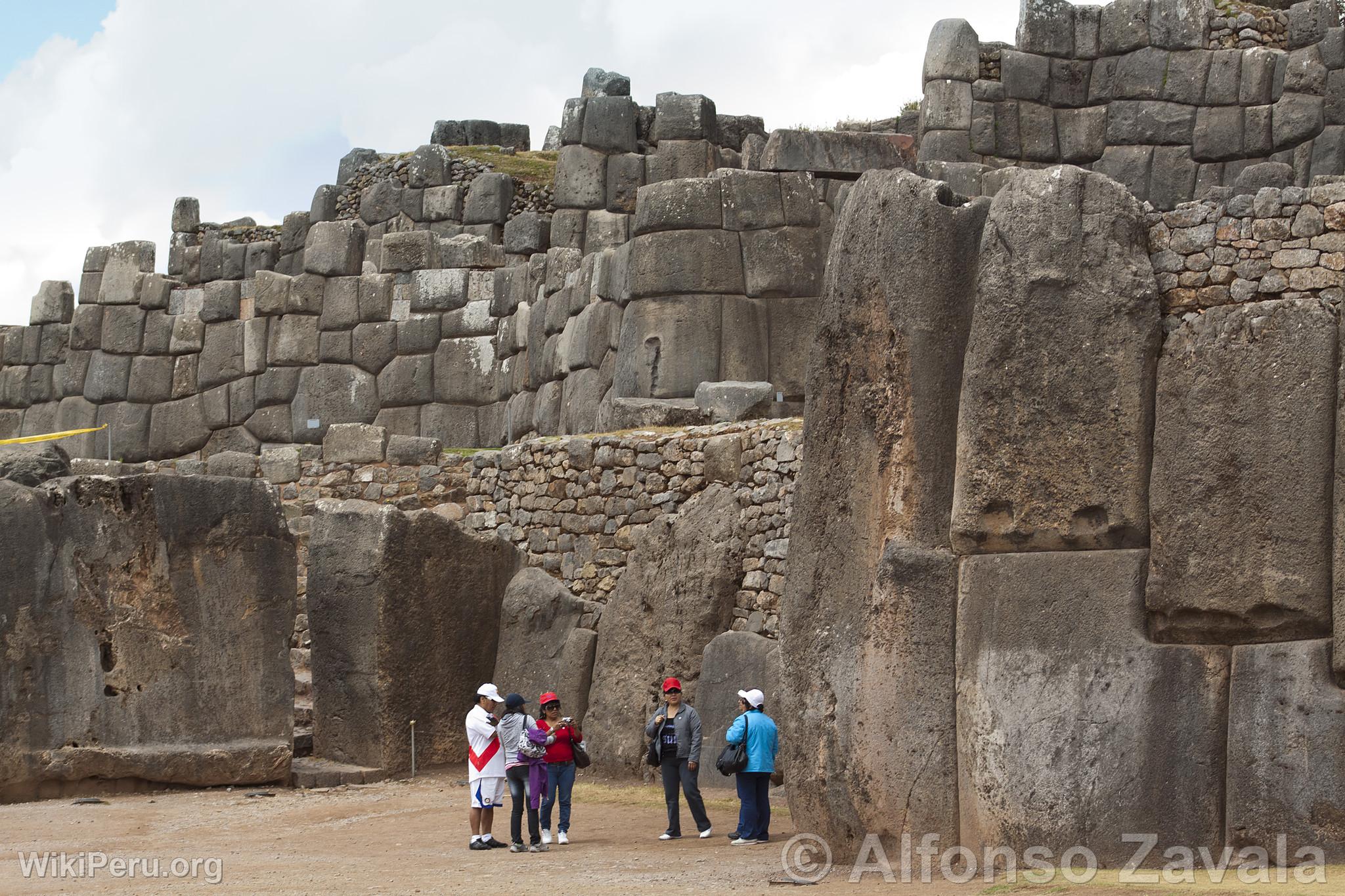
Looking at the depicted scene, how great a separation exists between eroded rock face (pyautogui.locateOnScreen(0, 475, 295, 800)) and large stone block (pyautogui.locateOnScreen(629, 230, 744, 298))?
484cm

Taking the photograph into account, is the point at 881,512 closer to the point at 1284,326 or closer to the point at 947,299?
the point at 947,299

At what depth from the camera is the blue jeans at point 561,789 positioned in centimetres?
1272

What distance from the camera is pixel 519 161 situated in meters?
34.1

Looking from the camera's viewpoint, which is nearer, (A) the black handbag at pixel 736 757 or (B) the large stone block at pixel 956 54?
(A) the black handbag at pixel 736 757

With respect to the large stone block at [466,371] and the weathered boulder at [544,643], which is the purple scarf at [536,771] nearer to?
the weathered boulder at [544,643]

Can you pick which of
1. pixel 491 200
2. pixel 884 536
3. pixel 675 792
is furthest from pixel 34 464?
pixel 491 200

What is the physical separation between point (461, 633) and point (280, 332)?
30.5 feet

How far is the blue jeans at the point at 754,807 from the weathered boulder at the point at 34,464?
772 centimetres

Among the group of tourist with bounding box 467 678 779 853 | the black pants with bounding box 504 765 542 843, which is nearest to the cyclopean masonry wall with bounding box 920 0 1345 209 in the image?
the group of tourist with bounding box 467 678 779 853

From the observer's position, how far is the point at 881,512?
10.9 metres

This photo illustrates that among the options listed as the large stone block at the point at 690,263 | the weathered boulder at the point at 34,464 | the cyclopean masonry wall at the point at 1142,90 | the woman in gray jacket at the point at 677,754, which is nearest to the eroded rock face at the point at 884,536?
the woman in gray jacket at the point at 677,754

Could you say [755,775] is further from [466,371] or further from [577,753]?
[466,371]

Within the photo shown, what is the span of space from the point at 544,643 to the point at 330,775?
7.52 feet

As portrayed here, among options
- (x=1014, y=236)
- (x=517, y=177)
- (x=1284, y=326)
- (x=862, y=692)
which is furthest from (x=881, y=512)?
(x=517, y=177)
